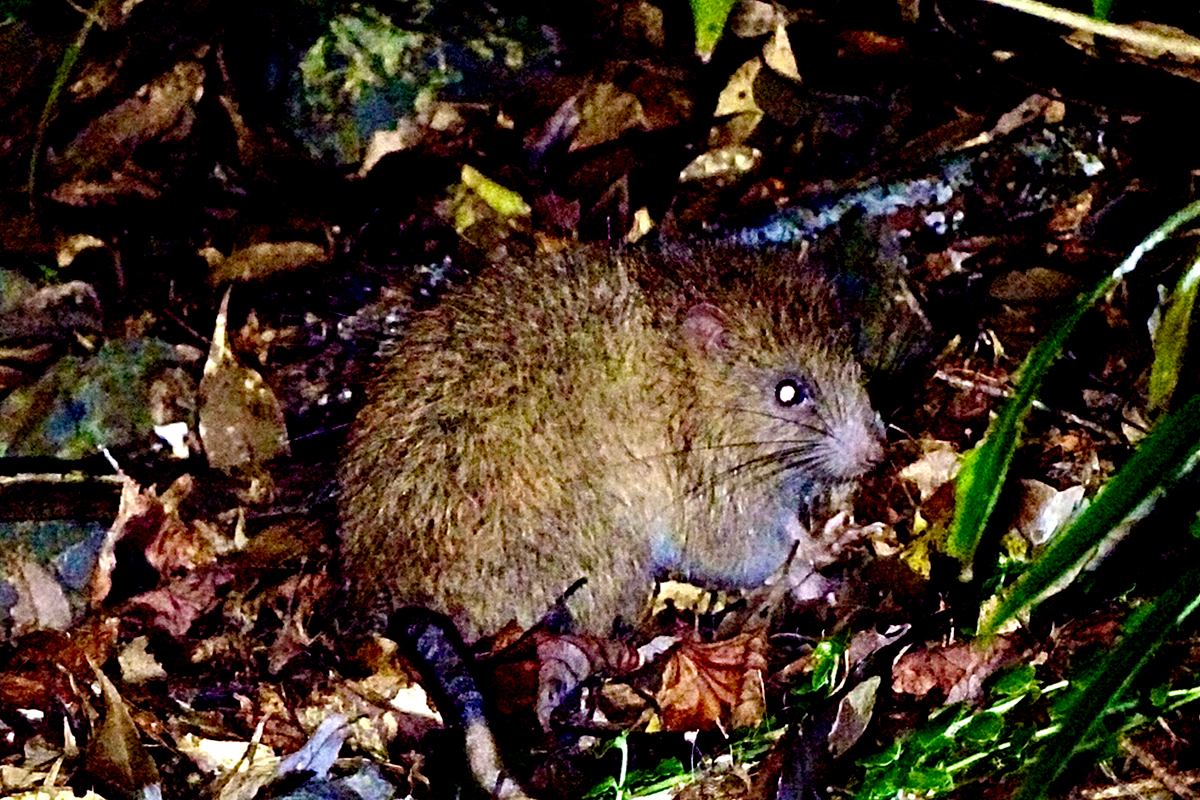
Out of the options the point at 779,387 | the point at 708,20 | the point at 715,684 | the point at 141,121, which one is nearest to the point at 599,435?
the point at 779,387

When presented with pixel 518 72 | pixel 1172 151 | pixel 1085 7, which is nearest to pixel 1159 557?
pixel 1172 151

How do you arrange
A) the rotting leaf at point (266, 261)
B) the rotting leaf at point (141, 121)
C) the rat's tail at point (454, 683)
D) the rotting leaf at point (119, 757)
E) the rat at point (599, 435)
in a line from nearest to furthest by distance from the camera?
the rat's tail at point (454, 683)
the rotting leaf at point (119, 757)
the rat at point (599, 435)
the rotting leaf at point (266, 261)
the rotting leaf at point (141, 121)

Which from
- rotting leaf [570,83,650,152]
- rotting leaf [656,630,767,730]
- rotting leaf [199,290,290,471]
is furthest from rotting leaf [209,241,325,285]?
rotting leaf [656,630,767,730]

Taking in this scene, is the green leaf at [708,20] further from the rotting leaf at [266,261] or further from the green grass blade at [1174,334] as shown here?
the rotting leaf at [266,261]

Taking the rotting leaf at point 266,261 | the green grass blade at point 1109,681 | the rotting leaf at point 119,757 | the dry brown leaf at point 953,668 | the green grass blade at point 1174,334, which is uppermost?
the green grass blade at point 1174,334

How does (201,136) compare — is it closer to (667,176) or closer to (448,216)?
(448,216)

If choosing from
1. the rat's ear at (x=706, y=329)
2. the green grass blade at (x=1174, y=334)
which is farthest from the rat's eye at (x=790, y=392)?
the green grass blade at (x=1174, y=334)

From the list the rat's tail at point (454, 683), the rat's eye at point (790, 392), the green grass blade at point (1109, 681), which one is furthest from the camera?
the rat's eye at point (790, 392)

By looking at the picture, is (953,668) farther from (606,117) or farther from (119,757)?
(606,117)
